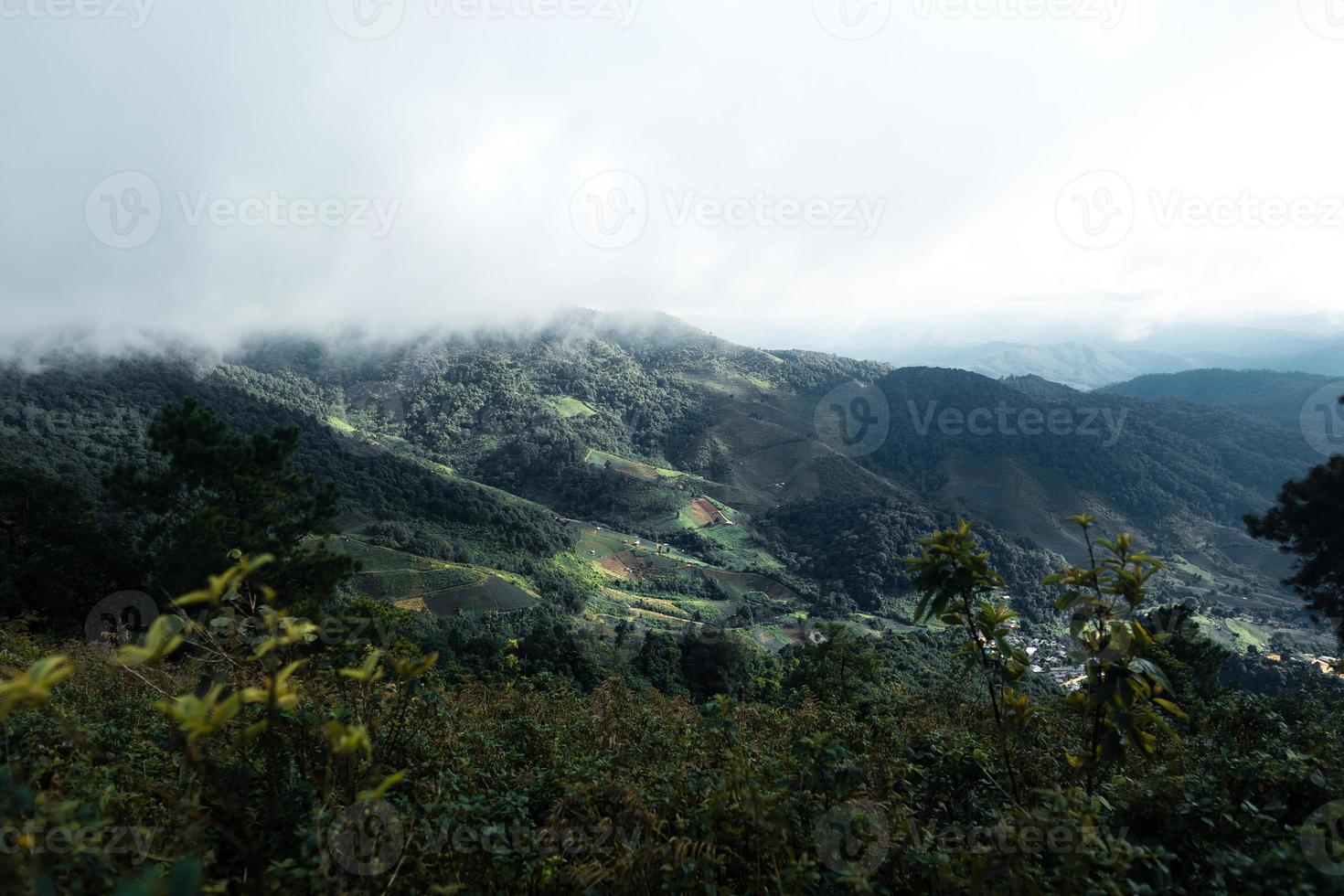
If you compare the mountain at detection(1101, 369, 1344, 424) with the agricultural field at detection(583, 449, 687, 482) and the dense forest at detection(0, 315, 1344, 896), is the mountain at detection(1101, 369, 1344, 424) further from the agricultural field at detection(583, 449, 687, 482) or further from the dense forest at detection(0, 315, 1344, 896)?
the agricultural field at detection(583, 449, 687, 482)

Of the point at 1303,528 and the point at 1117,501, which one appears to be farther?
the point at 1117,501

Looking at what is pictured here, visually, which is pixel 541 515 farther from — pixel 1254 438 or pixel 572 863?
pixel 1254 438

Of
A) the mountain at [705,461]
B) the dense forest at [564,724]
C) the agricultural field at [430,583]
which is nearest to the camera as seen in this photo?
the dense forest at [564,724]

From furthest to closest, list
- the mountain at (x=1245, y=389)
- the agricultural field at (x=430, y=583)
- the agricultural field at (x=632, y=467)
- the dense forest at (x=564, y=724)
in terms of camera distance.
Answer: the mountain at (x=1245, y=389) → the agricultural field at (x=632, y=467) → the agricultural field at (x=430, y=583) → the dense forest at (x=564, y=724)

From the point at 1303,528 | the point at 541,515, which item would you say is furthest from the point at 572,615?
the point at 1303,528

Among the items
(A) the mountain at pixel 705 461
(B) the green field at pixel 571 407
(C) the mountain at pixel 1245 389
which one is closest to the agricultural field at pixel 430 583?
(A) the mountain at pixel 705 461

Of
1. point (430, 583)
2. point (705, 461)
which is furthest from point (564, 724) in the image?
point (705, 461)

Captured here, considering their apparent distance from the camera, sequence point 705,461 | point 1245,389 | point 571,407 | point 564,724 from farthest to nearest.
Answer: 1. point 1245,389
2. point 571,407
3. point 705,461
4. point 564,724

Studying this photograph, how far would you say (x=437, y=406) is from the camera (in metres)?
132

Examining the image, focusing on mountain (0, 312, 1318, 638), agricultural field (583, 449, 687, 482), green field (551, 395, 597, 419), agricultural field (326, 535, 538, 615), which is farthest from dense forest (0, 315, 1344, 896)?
green field (551, 395, 597, 419)

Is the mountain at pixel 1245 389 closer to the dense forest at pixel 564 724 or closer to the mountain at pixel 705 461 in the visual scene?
the mountain at pixel 705 461

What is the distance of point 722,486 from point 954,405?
168 ft

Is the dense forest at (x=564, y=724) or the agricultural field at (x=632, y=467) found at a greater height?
the dense forest at (x=564, y=724)

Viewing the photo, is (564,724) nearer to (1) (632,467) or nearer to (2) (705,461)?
(1) (632,467)
